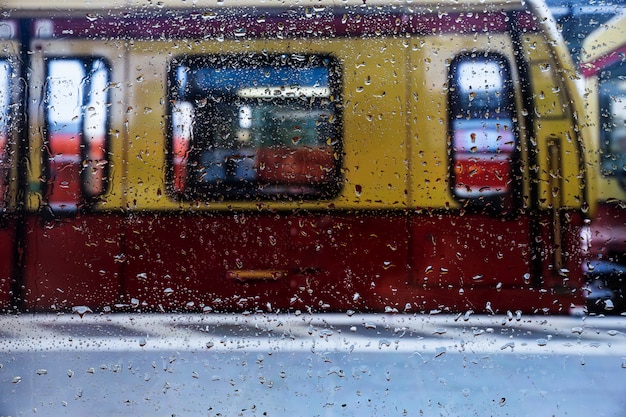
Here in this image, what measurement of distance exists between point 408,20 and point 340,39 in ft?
0.90

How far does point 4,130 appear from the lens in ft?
5.66

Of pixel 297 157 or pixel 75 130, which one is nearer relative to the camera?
pixel 75 130

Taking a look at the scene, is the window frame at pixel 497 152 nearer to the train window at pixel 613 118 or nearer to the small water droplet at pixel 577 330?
the train window at pixel 613 118

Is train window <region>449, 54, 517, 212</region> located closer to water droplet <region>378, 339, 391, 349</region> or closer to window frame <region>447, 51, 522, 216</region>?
window frame <region>447, 51, 522, 216</region>

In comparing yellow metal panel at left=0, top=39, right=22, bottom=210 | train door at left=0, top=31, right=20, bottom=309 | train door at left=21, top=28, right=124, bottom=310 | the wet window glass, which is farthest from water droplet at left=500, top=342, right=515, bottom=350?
yellow metal panel at left=0, top=39, right=22, bottom=210

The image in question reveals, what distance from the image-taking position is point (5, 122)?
169 cm

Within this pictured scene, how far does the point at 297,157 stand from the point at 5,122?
1031 millimetres

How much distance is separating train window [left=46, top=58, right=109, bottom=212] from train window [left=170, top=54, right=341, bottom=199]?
0.27 metres

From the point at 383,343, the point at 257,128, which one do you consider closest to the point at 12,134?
the point at 257,128

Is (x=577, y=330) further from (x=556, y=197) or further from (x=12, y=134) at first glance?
(x=12, y=134)

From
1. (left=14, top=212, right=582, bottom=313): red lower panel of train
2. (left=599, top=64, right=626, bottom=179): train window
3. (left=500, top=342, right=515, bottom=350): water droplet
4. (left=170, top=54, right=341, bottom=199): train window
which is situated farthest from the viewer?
(left=170, top=54, right=341, bottom=199): train window

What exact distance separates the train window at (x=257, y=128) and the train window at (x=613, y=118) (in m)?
0.92

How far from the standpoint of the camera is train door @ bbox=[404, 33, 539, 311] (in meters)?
1.80

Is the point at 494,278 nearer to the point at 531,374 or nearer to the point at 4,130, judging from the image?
the point at 531,374
